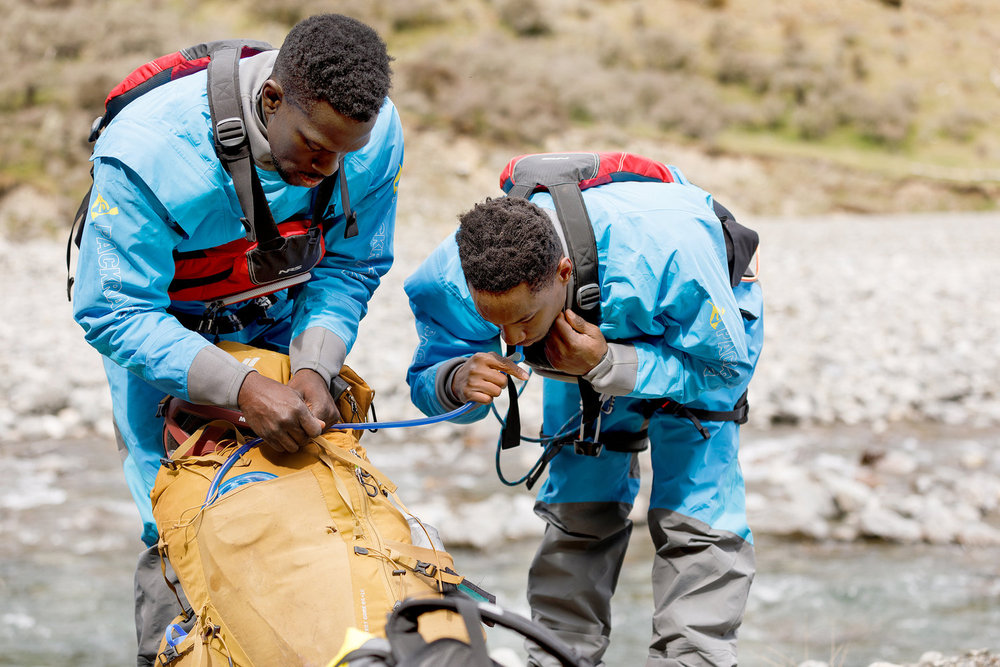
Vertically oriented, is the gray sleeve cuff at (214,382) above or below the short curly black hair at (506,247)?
below

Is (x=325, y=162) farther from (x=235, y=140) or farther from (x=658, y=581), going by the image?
(x=658, y=581)

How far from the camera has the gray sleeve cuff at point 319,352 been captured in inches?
102

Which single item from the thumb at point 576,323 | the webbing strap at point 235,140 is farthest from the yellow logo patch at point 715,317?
the webbing strap at point 235,140

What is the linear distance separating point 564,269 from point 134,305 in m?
1.12

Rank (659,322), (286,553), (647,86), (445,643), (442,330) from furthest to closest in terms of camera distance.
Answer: (647,86) < (442,330) < (659,322) < (286,553) < (445,643)

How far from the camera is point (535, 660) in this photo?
3129 mm

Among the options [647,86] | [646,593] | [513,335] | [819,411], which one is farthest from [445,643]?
[647,86]

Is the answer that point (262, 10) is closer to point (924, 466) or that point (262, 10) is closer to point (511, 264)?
point (924, 466)

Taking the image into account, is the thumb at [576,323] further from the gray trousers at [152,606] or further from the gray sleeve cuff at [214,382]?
the gray trousers at [152,606]

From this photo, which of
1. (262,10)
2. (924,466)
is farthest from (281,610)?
(262,10)

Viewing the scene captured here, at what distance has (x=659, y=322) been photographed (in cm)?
276

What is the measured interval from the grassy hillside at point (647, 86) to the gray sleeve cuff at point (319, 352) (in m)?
16.4

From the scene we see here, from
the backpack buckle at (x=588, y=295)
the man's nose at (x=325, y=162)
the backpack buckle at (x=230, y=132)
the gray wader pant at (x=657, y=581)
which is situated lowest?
the gray wader pant at (x=657, y=581)

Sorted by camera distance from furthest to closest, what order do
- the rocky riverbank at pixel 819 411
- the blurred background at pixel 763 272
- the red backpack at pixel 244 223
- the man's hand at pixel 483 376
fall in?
the rocky riverbank at pixel 819 411, the blurred background at pixel 763 272, the man's hand at pixel 483 376, the red backpack at pixel 244 223
